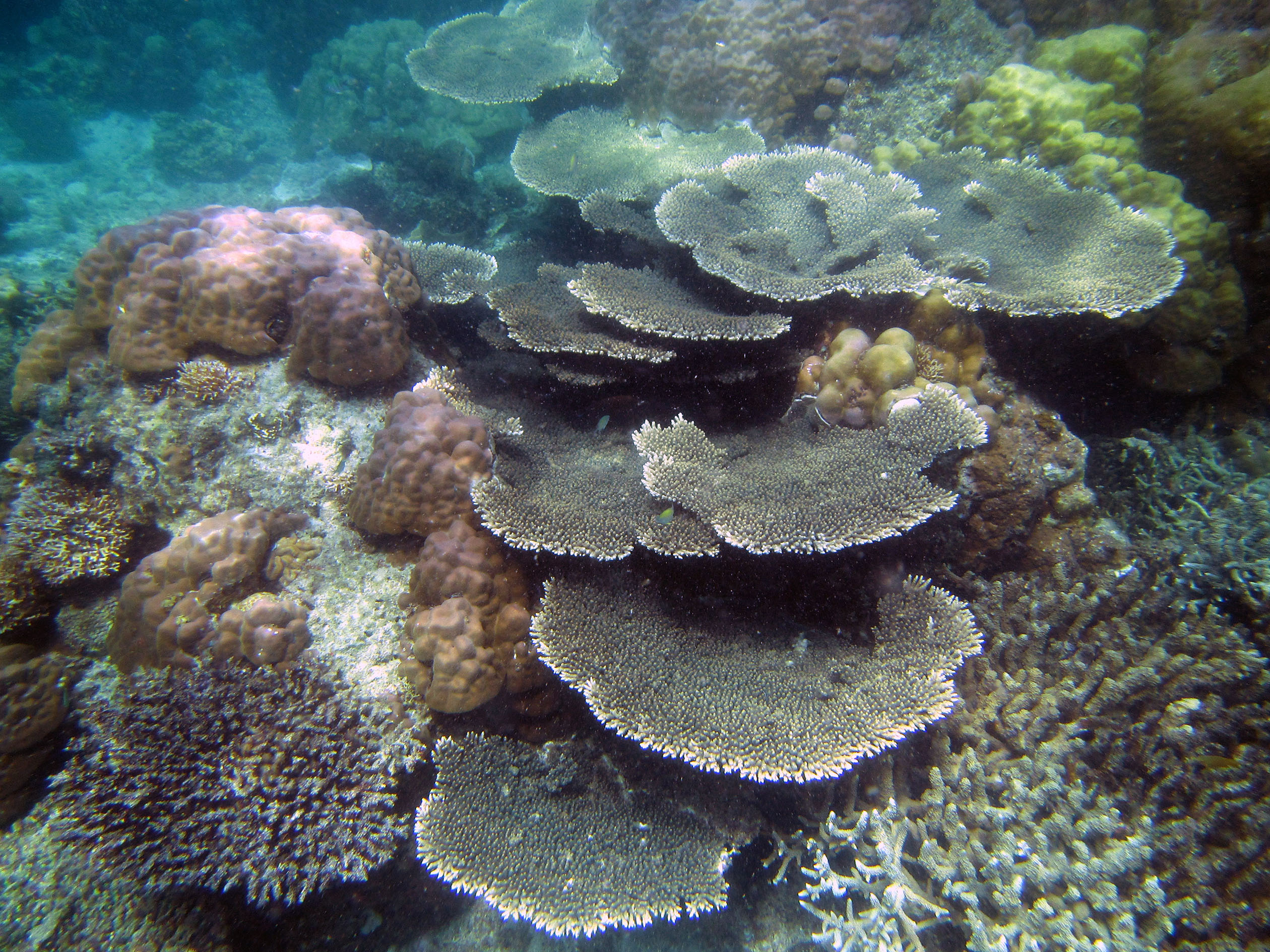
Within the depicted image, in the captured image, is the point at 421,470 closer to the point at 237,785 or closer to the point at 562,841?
the point at 237,785

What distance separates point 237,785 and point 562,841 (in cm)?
164

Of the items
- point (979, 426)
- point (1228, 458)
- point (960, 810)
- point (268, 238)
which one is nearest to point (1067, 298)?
point (979, 426)

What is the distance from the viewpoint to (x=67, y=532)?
389 centimetres

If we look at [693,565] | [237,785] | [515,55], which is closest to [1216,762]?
[693,565]

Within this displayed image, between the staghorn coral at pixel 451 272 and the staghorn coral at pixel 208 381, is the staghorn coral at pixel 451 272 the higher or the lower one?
the higher one

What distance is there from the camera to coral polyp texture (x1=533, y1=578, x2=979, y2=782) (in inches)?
104

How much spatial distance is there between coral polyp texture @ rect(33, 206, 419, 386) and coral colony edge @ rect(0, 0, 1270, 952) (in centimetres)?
3

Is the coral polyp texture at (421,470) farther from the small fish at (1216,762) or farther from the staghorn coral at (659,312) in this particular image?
the small fish at (1216,762)

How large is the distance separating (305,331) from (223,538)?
1.40m

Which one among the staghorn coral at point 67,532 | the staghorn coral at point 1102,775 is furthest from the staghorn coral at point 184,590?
the staghorn coral at point 1102,775

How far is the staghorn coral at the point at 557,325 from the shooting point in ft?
11.9

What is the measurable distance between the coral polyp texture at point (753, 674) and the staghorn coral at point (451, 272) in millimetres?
2605

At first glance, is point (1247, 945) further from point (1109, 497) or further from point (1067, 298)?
point (1067, 298)

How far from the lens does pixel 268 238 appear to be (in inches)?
158
